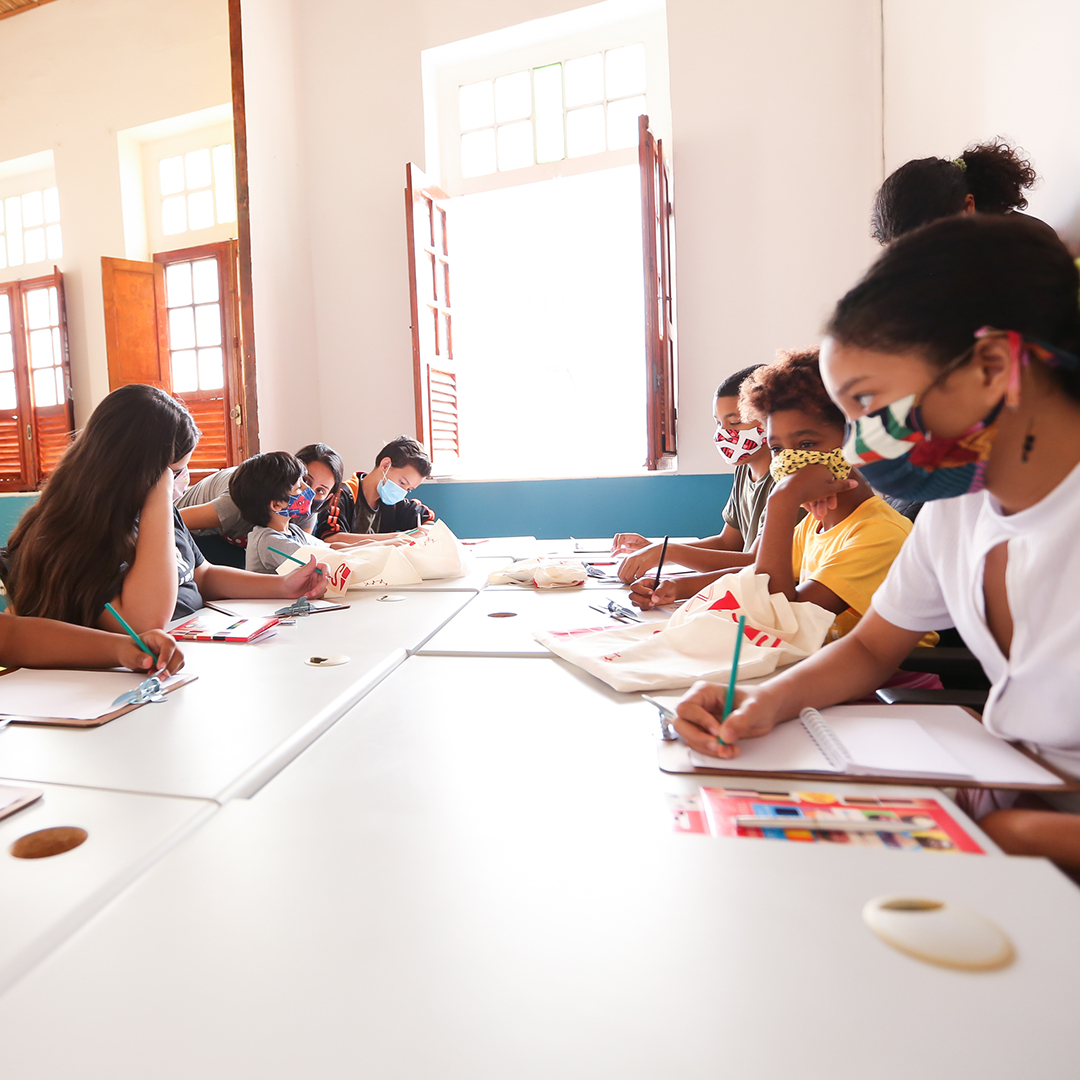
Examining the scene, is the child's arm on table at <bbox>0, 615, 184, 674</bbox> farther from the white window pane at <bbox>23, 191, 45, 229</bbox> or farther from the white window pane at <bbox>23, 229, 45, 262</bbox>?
the white window pane at <bbox>23, 191, 45, 229</bbox>

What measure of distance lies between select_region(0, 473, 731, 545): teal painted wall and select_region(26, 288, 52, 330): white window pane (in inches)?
76.6

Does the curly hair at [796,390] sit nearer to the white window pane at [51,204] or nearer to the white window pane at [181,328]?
the white window pane at [181,328]

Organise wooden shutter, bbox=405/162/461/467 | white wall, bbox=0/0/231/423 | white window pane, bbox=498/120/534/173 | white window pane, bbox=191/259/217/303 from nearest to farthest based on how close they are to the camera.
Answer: wooden shutter, bbox=405/162/461/467 → white window pane, bbox=498/120/534/173 → white wall, bbox=0/0/231/423 → white window pane, bbox=191/259/217/303

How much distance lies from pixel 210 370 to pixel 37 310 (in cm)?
155

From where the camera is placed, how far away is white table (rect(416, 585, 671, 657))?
1265mm

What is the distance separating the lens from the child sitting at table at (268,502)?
2.28 metres

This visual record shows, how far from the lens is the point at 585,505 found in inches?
152

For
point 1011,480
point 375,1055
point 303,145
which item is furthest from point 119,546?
point 303,145

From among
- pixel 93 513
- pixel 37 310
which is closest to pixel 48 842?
pixel 93 513

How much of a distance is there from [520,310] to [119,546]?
3279 mm

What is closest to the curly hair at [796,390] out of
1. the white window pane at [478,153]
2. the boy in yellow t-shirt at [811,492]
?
the boy in yellow t-shirt at [811,492]

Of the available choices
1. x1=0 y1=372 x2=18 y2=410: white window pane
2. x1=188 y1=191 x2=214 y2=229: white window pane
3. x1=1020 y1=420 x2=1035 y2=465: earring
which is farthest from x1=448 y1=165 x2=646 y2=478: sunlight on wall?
x1=0 y1=372 x2=18 y2=410: white window pane

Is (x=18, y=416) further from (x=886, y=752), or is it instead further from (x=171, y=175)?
(x=886, y=752)

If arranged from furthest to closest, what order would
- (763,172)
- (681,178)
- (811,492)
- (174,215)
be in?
Result: 1. (174,215)
2. (681,178)
3. (763,172)
4. (811,492)
